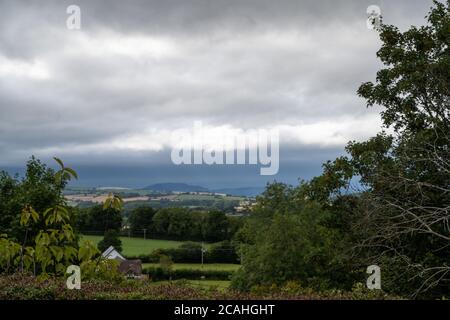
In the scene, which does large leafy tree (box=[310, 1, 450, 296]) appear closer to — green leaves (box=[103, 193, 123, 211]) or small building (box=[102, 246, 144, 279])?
small building (box=[102, 246, 144, 279])

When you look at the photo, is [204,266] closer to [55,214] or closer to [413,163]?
[413,163]

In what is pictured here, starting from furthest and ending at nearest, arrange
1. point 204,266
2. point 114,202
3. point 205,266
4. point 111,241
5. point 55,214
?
point 205,266 → point 204,266 → point 111,241 → point 114,202 → point 55,214

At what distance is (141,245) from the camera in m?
65.0

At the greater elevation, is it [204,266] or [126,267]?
[126,267]

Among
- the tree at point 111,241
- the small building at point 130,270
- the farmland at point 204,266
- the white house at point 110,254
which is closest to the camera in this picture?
the white house at point 110,254

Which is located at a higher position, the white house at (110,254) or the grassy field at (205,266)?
the white house at (110,254)

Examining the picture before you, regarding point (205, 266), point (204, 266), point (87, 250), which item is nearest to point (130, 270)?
point (87, 250)

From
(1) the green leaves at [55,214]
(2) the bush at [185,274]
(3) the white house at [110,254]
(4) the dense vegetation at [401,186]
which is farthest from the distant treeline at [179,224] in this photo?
(1) the green leaves at [55,214]

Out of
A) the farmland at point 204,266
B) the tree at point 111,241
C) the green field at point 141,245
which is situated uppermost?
the tree at point 111,241

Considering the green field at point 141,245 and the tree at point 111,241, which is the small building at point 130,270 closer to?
the tree at point 111,241

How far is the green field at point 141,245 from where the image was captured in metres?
61.4

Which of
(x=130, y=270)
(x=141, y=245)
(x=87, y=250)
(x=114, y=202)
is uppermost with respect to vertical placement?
(x=114, y=202)

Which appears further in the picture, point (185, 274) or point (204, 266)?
point (204, 266)
